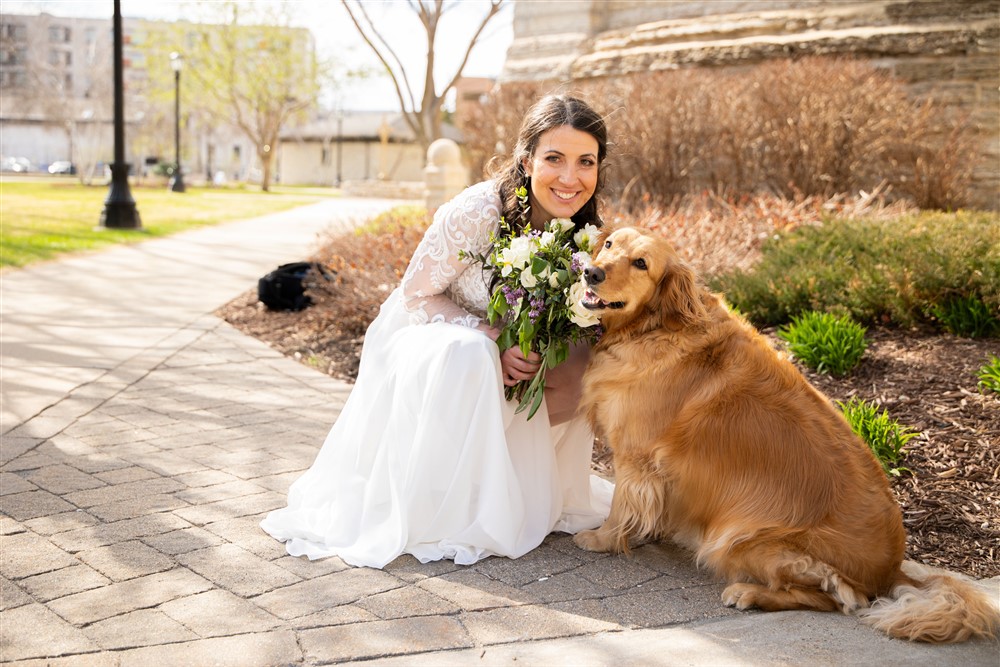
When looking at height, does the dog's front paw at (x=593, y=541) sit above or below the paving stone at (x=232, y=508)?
above

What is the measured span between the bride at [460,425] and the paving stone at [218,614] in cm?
52

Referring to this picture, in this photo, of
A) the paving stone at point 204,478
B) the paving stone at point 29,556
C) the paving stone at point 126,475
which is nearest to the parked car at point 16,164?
the paving stone at point 126,475

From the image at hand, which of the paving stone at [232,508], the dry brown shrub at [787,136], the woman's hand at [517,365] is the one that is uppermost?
the dry brown shrub at [787,136]

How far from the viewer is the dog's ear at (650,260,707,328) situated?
341 centimetres

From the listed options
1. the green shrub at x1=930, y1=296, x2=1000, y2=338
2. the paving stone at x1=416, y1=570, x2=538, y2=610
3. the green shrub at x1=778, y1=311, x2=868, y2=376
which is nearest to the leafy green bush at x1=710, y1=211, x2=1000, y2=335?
the green shrub at x1=930, y1=296, x2=1000, y2=338

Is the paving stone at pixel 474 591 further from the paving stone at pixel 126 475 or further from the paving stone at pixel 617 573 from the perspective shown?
the paving stone at pixel 126 475

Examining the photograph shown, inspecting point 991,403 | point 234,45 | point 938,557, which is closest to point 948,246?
point 991,403

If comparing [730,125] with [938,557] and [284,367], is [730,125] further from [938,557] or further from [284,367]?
[938,557]

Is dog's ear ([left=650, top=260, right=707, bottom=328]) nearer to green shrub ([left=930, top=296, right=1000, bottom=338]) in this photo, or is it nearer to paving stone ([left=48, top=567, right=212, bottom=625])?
paving stone ([left=48, top=567, right=212, bottom=625])

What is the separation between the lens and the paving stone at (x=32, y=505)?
12.8ft

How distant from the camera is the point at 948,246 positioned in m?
5.95

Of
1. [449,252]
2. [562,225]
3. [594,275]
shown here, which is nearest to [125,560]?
[449,252]

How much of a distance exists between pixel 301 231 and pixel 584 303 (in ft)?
51.4

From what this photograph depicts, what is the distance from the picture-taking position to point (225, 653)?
278cm
